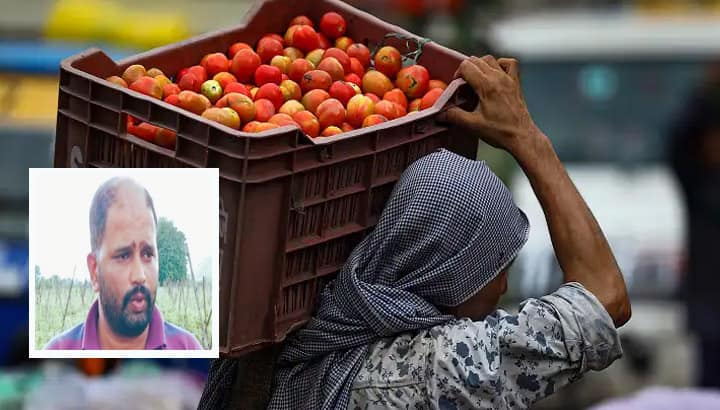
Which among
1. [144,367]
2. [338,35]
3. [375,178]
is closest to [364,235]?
[375,178]

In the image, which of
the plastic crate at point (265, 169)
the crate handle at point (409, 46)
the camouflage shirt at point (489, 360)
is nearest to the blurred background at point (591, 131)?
the crate handle at point (409, 46)

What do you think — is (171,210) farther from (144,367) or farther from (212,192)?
(144,367)

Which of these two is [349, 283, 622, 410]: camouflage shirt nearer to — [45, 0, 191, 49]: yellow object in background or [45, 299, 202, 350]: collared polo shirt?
[45, 299, 202, 350]: collared polo shirt

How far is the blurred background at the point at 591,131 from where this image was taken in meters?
6.67

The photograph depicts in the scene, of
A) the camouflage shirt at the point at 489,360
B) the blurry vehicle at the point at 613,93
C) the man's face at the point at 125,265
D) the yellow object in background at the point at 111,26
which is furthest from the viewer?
the blurry vehicle at the point at 613,93

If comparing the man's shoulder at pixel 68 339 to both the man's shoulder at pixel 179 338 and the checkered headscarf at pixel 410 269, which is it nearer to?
the man's shoulder at pixel 179 338

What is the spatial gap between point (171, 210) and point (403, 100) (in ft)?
2.19

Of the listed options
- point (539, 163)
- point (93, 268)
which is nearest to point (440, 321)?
point (539, 163)

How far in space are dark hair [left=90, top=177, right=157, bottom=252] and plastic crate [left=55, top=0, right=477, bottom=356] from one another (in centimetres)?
13

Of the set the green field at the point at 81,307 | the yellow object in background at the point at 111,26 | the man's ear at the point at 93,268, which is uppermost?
the yellow object in background at the point at 111,26

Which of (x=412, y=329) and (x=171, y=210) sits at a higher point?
(x=171, y=210)

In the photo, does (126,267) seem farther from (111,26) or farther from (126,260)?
(111,26)

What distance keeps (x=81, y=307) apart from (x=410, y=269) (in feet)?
2.02

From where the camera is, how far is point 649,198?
8383 mm
